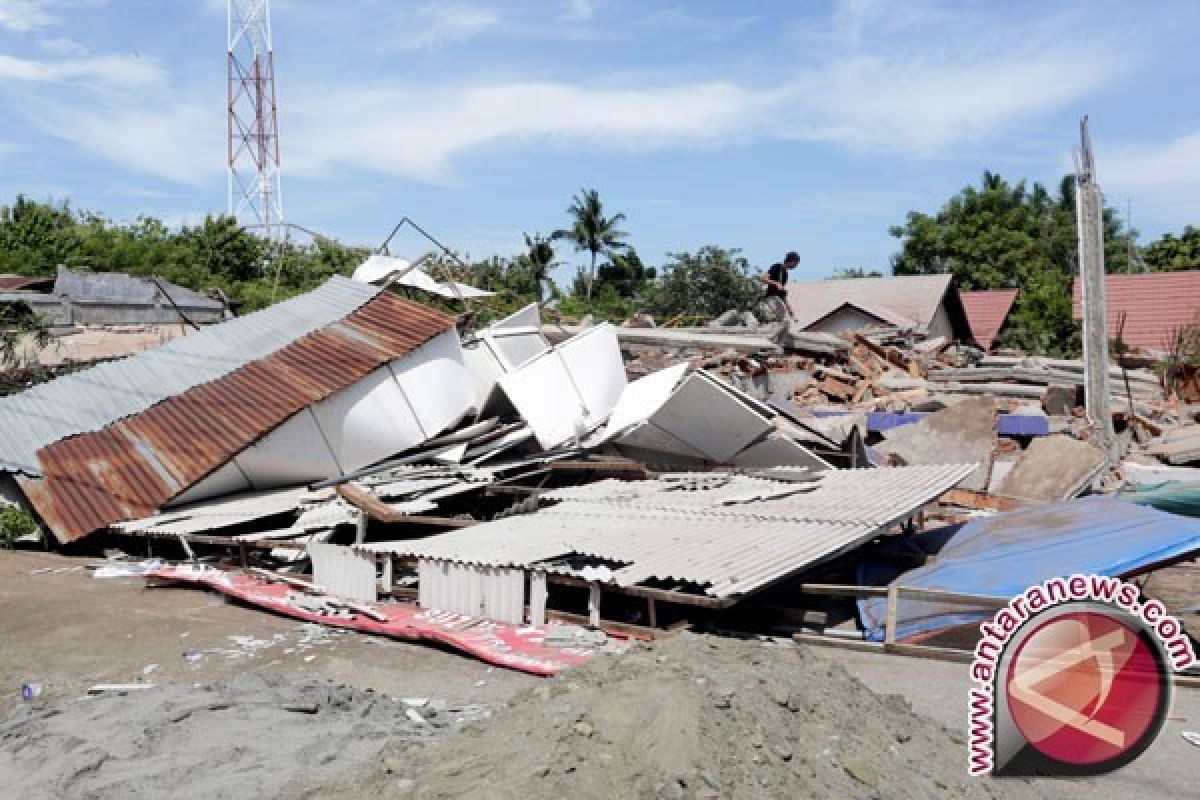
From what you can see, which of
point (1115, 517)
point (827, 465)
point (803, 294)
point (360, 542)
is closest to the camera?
point (1115, 517)

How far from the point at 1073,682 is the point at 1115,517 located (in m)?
4.34

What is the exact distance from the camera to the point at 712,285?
3159cm

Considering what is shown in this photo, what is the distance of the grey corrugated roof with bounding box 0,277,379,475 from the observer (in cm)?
1241

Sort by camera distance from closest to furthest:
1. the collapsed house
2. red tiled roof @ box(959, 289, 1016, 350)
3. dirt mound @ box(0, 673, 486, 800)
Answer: dirt mound @ box(0, 673, 486, 800) → the collapsed house → red tiled roof @ box(959, 289, 1016, 350)

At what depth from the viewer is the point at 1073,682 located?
450cm

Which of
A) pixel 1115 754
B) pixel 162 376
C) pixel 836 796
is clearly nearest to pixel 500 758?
pixel 836 796

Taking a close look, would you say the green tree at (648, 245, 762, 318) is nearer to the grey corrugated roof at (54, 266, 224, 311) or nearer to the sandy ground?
the grey corrugated roof at (54, 266, 224, 311)

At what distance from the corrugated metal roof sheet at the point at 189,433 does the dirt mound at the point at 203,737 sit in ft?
18.5

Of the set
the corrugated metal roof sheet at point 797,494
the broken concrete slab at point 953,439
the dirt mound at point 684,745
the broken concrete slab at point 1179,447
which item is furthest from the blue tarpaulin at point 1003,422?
the dirt mound at point 684,745

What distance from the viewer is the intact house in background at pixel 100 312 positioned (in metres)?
17.3

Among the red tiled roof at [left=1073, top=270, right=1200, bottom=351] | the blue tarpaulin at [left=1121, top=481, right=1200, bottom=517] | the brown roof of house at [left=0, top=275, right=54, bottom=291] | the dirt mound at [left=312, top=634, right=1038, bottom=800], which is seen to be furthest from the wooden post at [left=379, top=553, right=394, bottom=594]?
the red tiled roof at [left=1073, top=270, right=1200, bottom=351]

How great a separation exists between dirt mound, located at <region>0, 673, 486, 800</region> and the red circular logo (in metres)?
2.99

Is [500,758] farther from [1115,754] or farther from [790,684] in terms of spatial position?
[1115,754]

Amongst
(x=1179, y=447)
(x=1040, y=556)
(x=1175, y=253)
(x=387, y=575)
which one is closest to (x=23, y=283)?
(x=387, y=575)
